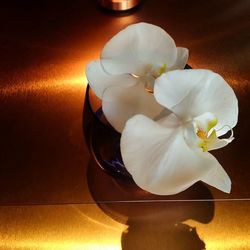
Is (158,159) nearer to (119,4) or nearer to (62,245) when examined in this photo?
(62,245)

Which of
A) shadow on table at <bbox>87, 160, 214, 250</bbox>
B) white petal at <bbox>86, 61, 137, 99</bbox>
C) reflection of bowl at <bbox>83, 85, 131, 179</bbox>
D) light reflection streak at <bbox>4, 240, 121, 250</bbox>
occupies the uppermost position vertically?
white petal at <bbox>86, 61, 137, 99</bbox>

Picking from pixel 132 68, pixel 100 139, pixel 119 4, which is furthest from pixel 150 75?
pixel 119 4

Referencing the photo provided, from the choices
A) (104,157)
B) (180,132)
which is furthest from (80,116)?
(180,132)

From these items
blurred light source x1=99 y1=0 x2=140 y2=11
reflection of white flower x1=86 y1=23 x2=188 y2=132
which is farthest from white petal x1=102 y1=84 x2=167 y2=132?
blurred light source x1=99 y1=0 x2=140 y2=11

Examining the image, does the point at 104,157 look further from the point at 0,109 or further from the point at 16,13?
the point at 16,13

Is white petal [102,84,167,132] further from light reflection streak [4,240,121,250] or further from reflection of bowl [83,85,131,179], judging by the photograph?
light reflection streak [4,240,121,250]

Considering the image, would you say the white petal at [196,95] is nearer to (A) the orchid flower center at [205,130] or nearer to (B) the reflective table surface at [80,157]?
(A) the orchid flower center at [205,130]
